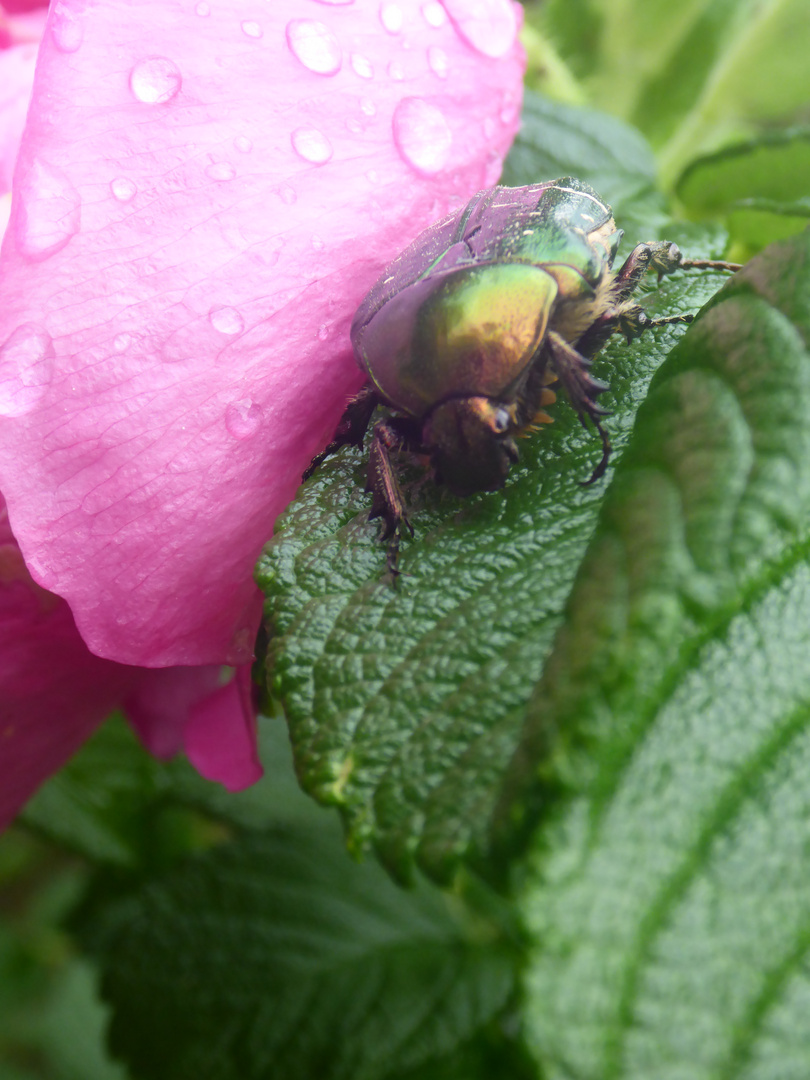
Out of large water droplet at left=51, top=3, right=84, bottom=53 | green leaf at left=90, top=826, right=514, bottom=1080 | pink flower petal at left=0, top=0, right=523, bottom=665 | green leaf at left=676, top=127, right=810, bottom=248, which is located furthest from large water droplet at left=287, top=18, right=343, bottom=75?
green leaf at left=90, top=826, right=514, bottom=1080

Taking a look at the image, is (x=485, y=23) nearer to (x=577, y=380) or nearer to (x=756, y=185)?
(x=577, y=380)

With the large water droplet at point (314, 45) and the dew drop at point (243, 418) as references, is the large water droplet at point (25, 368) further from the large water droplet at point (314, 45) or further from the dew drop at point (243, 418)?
the large water droplet at point (314, 45)

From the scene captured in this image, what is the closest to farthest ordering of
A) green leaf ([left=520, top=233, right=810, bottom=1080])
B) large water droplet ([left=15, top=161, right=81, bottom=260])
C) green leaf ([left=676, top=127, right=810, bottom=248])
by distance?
1. green leaf ([left=520, top=233, right=810, bottom=1080])
2. large water droplet ([left=15, top=161, right=81, bottom=260])
3. green leaf ([left=676, top=127, right=810, bottom=248])

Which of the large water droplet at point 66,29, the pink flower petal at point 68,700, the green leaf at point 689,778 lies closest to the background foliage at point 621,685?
the green leaf at point 689,778

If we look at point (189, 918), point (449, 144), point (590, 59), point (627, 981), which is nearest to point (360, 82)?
point (449, 144)

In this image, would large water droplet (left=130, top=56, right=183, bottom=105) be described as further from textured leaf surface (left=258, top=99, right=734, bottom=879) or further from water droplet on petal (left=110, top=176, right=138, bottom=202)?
textured leaf surface (left=258, top=99, right=734, bottom=879)

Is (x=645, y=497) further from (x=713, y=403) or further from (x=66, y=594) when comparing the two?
(x=66, y=594)

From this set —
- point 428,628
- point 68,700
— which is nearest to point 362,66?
point 428,628
